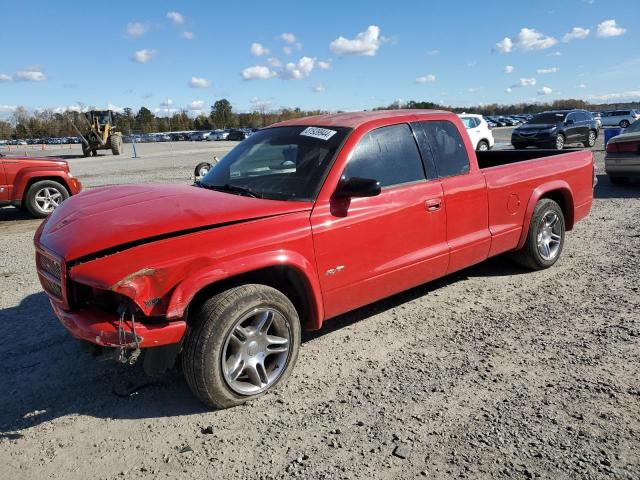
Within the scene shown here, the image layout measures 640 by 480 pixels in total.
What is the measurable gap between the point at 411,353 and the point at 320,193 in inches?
55.6

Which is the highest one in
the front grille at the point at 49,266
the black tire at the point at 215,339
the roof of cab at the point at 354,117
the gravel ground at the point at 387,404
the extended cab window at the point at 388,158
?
the roof of cab at the point at 354,117

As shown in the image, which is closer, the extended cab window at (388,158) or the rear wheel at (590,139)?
the extended cab window at (388,158)

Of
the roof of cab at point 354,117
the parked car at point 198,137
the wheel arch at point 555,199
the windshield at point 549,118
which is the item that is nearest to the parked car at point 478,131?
the windshield at point 549,118

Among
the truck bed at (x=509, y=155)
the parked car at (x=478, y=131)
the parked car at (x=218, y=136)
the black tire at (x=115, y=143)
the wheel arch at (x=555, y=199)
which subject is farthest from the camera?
the parked car at (x=218, y=136)

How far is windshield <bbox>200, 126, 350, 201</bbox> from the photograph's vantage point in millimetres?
3672

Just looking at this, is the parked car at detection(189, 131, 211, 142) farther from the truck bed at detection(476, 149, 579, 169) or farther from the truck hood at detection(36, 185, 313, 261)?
the truck hood at detection(36, 185, 313, 261)

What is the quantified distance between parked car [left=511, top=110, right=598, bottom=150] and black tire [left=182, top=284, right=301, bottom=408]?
67.5 feet

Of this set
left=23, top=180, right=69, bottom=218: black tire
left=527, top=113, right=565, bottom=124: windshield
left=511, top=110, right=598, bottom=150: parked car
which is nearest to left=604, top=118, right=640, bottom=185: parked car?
left=511, top=110, right=598, bottom=150: parked car

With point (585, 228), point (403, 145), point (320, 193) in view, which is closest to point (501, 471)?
point (320, 193)

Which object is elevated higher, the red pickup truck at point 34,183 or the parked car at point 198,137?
the parked car at point 198,137

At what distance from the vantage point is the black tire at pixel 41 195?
9789 millimetres

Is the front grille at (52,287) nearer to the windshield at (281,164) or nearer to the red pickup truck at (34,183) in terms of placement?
the windshield at (281,164)

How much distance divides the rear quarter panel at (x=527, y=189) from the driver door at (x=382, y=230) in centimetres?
83

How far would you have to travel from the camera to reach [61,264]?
9.49 ft
